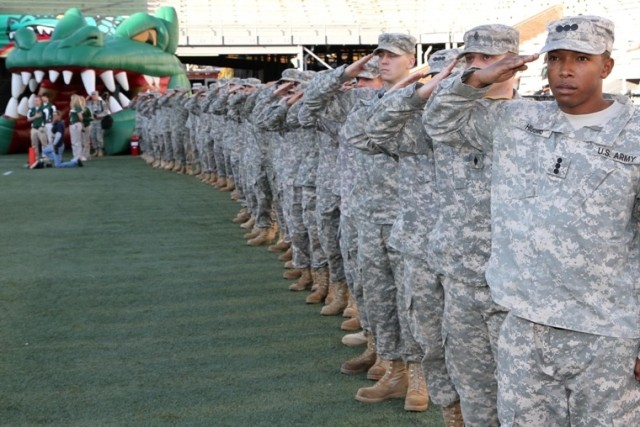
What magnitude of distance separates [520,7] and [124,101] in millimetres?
14385

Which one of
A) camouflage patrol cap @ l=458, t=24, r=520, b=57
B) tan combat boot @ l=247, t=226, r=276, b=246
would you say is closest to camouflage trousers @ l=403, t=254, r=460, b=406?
camouflage patrol cap @ l=458, t=24, r=520, b=57

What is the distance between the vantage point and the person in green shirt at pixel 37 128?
Answer: 20.1 m

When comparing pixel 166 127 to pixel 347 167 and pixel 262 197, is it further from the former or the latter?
pixel 347 167

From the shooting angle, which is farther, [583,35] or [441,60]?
[441,60]

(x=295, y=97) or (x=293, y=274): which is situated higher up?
(x=295, y=97)

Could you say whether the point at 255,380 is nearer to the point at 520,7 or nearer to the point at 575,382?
the point at 575,382

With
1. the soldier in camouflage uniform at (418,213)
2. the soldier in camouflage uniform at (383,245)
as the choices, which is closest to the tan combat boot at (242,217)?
the soldier in camouflage uniform at (383,245)

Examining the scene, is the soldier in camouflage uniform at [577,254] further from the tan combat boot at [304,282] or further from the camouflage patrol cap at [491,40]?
the tan combat boot at [304,282]

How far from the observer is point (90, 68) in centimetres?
2197

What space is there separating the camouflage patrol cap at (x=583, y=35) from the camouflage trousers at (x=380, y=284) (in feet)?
6.72

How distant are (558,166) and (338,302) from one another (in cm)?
405

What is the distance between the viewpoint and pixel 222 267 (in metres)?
8.62

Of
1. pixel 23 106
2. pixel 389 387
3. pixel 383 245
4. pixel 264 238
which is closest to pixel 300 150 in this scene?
pixel 264 238

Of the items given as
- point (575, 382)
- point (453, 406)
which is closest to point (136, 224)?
point (453, 406)
